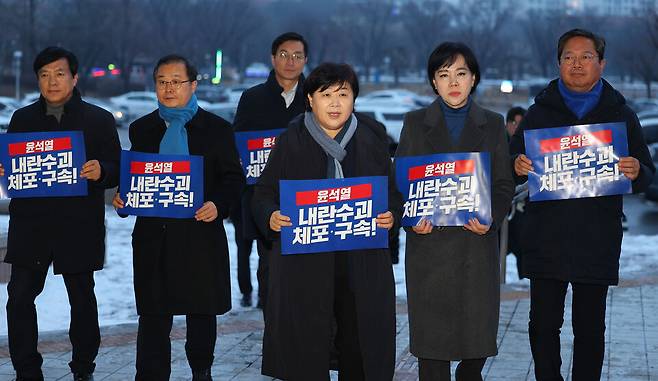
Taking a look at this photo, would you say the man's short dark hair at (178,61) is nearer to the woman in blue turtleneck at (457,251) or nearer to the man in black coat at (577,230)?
the woman in blue turtleneck at (457,251)

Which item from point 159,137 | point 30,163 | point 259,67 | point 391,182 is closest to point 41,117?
point 30,163

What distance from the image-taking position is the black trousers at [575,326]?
5.83 meters

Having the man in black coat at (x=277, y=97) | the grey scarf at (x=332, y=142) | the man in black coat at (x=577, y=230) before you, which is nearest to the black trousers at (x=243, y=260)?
the man in black coat at (x=277, y=97)

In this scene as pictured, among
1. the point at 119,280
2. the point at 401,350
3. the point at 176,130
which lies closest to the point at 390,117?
the point at 119,280

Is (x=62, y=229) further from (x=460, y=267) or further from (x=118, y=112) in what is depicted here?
(x=118, y=112)

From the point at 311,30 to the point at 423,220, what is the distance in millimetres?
90763

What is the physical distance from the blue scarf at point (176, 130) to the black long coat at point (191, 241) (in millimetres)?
44

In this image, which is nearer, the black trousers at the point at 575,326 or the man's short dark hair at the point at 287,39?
the black trousers at the point at 575,326

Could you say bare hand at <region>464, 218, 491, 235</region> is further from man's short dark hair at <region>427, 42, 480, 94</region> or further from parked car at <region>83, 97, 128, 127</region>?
parked car at <region>83, 97, 128, 127</region>

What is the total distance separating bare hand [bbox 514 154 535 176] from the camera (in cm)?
574

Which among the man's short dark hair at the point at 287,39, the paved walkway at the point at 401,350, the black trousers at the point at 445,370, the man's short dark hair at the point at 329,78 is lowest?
the paved walkway at the point at 401,350

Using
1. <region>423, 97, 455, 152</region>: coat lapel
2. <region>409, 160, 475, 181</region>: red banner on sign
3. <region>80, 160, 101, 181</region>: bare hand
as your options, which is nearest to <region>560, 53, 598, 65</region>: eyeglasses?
<region>423, 97, 455, 152</region>: coat lapel

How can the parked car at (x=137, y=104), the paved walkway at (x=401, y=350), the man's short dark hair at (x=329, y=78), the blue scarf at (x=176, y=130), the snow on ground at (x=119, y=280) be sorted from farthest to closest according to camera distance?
the parked car at (x=137, y=104) < the snow on ground at (x=119, y=280) < the paved walkway at (x=401, y=350) < the blue scarf at (x=176, y=130) < the man's short dark hair at (x=329, y=78)

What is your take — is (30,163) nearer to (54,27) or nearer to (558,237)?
(558,237)
